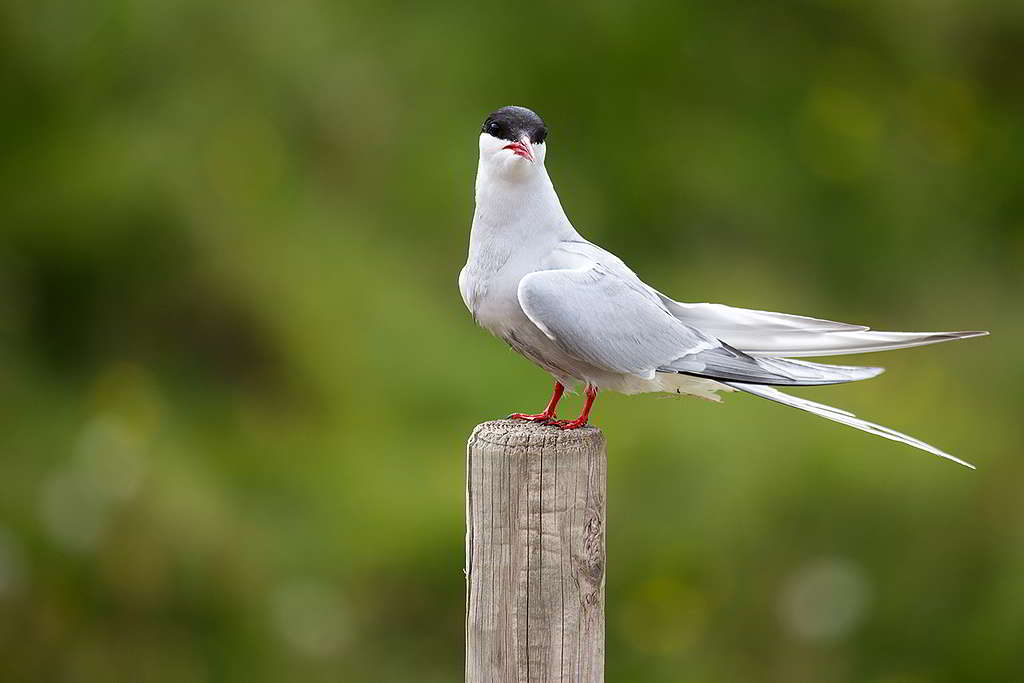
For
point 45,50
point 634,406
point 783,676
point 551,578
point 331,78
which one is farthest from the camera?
point 331,78

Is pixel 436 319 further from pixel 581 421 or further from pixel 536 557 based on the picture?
pixel 536 557

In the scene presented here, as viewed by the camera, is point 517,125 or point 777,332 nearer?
point 517,125

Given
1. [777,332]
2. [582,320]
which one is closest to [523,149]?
[582,320]

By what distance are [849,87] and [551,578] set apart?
244 inches

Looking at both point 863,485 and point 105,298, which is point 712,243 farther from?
point 105,298

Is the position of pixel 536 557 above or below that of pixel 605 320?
below

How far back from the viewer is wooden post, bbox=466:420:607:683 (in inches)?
111

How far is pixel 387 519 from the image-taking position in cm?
634

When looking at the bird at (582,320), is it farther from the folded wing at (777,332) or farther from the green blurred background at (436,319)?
the green blurred background at (436,319)

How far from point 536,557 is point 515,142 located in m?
1.03

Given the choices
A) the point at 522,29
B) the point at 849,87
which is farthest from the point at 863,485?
the point at 522,29

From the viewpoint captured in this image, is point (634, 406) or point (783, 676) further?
point (634, 406)

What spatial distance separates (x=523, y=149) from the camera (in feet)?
10.2

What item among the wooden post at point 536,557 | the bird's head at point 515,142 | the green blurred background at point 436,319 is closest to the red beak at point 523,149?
the bird's head at point 515,142
